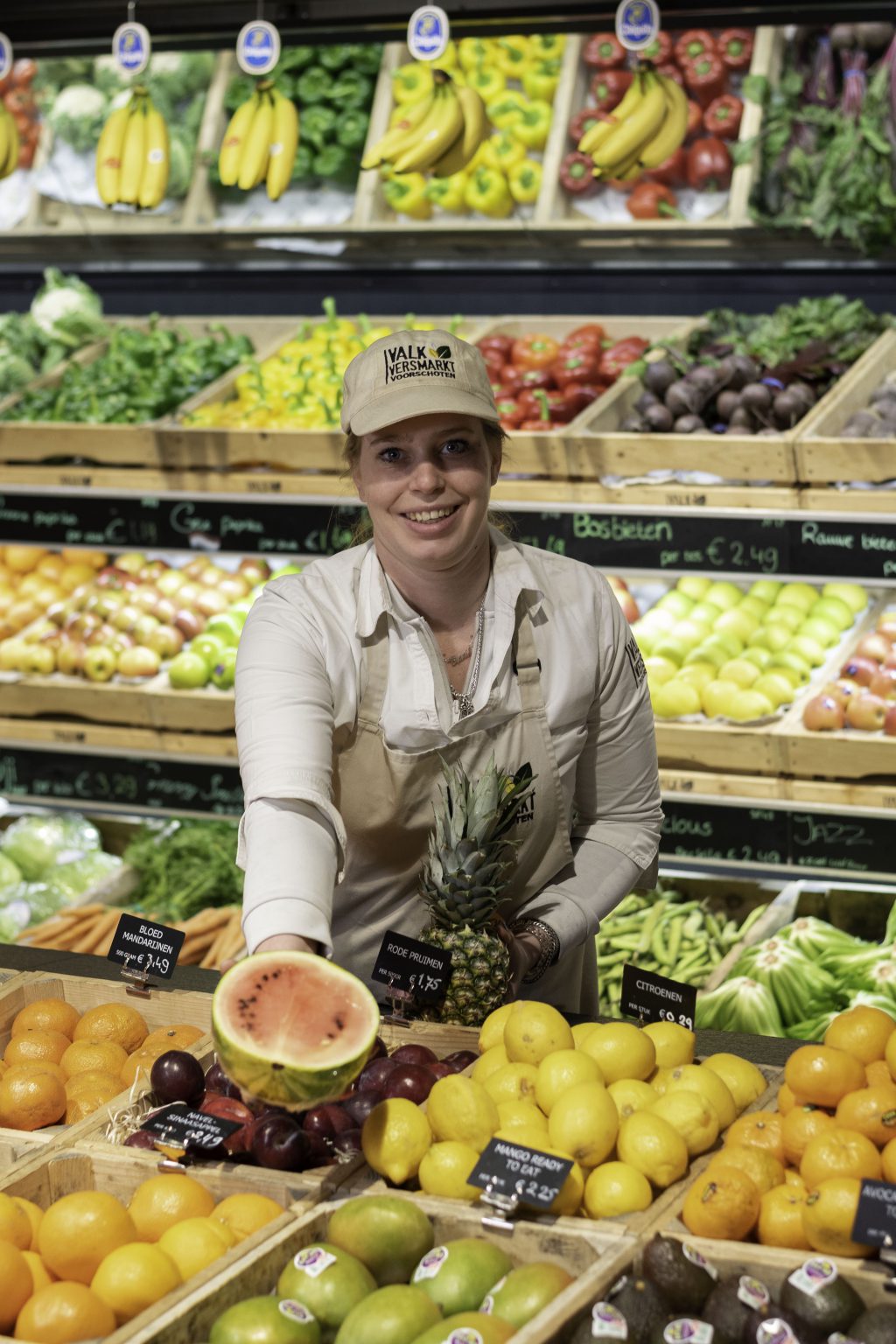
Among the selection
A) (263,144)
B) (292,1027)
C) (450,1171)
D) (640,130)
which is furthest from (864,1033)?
(263,144)

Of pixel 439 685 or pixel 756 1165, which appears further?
pixel 439 685

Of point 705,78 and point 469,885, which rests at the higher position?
point 705,78

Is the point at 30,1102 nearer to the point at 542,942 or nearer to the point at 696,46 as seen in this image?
the point at 542,942

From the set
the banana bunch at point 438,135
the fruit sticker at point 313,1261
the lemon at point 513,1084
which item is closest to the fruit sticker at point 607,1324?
the fruit sticker at point 313,1261

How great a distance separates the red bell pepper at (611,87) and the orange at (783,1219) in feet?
13.7

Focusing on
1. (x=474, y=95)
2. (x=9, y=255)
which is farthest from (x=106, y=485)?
(x=474, y=95)

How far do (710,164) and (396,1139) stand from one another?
396cm

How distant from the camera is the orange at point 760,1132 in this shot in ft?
6.40

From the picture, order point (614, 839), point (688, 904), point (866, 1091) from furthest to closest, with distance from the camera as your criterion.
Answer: point (688, 904), point (614, 839), point (866, 1091)

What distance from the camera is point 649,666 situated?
15.6 feet

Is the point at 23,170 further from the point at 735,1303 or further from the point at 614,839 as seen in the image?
the point at 735,1303

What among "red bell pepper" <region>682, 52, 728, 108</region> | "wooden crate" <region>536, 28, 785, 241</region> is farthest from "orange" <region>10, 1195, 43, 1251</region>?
"red bell pepper" <region>682, 52, 728, 108</region>

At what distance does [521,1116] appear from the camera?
1966mm

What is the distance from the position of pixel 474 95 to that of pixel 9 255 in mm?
2549
